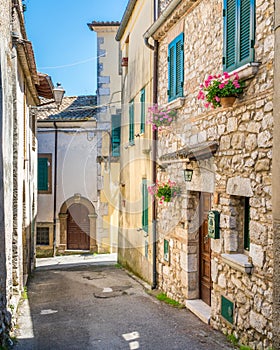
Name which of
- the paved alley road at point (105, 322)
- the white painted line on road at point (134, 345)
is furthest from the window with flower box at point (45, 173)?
the white painted line on road at point (134, 345)

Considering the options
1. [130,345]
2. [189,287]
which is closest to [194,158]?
[189,287]

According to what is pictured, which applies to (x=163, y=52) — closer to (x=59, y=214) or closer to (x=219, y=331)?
(x=219, y=331)

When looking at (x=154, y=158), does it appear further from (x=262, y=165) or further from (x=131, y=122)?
(x=262, y=165)

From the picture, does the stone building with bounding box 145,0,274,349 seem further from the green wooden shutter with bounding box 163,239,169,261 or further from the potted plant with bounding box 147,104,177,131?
the potted plant with bounding box 147,104,177,131

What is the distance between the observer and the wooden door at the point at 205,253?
7.27 meters

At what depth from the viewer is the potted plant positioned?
27.5 ft

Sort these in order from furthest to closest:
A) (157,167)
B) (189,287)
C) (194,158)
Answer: (157,167) → (189,287) → (194,158)

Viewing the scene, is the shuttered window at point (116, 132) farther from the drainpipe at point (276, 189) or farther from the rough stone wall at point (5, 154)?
the drainpipe at point (276, 189)

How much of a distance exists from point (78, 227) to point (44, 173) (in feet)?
9.18

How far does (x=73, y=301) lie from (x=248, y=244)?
4302mm

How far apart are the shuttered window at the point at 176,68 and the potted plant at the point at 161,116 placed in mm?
271

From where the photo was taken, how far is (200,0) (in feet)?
23.1

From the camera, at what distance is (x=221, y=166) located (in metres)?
6.16

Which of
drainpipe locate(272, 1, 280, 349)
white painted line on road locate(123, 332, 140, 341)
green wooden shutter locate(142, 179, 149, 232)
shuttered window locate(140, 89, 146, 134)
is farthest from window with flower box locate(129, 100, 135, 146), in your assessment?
drainpipe locate(272, 1, 280, 349)
